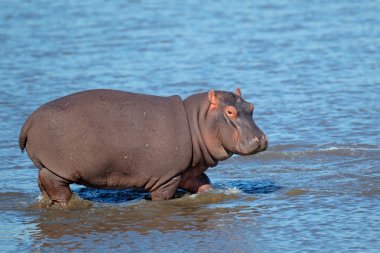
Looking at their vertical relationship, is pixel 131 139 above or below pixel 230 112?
below

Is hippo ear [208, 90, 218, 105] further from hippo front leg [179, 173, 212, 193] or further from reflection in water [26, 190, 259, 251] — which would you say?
reflection in water [26, 190, 259, 251]

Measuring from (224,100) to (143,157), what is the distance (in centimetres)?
98

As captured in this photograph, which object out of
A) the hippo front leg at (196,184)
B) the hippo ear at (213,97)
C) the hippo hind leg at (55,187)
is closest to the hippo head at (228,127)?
the hippo ear at (213,97)

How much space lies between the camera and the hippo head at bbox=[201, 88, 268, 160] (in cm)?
924

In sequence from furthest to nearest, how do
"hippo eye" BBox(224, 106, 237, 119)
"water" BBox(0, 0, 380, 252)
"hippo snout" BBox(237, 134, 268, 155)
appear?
"hippo eye" BBox(224, 106, 237, 119)
"hippo snout" BBox(237, 134, 268, 155)
"water" BBox(0, 0, 380, 252)

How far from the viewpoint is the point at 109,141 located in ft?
30.2

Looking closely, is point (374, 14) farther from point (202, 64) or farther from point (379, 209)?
point (379, 209)

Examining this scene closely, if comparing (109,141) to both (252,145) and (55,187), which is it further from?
(252,145)

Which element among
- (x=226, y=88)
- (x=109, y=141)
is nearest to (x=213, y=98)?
(x=109, y=141)

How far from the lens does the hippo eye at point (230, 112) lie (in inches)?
367

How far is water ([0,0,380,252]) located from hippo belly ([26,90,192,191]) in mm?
366

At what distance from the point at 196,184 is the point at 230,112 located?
0.91 m

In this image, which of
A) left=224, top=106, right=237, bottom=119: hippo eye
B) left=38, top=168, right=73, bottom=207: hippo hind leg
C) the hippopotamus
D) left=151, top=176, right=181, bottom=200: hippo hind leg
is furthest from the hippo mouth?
left=38, top=168, right=73, bottom=207: hippo hind leg

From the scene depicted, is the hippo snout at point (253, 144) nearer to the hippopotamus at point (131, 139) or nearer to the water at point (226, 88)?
the hippopotamus at point (131, 139)
